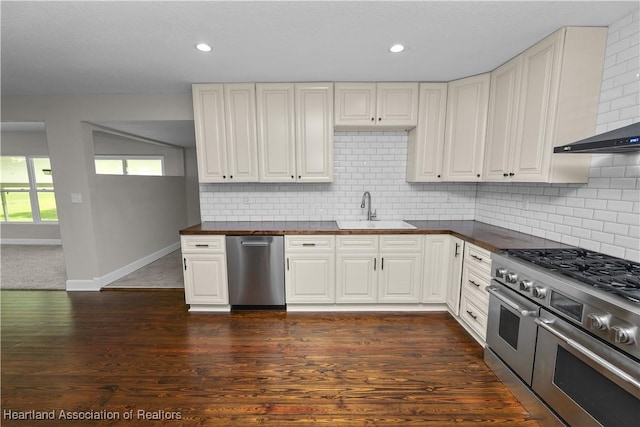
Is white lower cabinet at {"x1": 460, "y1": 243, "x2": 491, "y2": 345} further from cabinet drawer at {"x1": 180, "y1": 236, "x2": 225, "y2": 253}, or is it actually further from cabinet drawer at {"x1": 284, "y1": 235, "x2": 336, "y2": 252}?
cabinet drawer at {"x1": 180, "y1": 236, "x2": 225, "y2": 253}

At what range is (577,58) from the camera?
5.75 ft

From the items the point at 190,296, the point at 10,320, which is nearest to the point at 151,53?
the point at 190,296

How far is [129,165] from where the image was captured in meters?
5.40

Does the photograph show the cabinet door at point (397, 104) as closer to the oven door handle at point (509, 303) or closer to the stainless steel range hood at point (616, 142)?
the stainless steel range hood at point (616, 142)

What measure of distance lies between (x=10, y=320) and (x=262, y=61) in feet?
11.8

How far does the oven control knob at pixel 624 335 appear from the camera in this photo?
1.03 meters

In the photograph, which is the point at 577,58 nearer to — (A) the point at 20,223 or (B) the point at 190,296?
(B) the point at 190,296

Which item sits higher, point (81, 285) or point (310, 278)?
point (310, 278)

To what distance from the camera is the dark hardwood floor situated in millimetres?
1551

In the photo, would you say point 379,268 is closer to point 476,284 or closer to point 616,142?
point 476,284

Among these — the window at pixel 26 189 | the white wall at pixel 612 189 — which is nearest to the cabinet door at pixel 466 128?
the white wall at pixel 612 189

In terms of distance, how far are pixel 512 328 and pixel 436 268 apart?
0.96 m

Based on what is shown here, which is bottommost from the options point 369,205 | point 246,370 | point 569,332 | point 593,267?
point 246,370

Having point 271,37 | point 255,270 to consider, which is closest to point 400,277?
point 255,270
